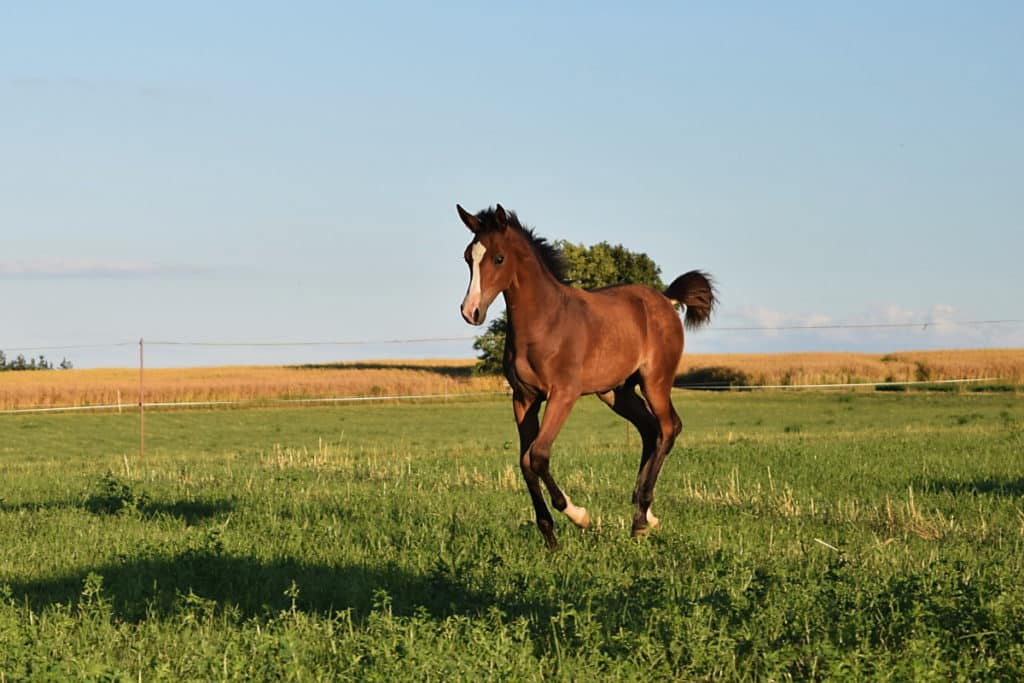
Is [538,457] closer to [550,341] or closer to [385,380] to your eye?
[550,341]

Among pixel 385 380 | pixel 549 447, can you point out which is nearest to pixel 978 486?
pixel 549 447

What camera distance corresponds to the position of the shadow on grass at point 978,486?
46.8 feet

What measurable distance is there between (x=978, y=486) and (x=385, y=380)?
1678 inches

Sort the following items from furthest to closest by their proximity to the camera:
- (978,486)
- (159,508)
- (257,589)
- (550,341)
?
(978,486) < (159,508) < (550,341) < (257,589)

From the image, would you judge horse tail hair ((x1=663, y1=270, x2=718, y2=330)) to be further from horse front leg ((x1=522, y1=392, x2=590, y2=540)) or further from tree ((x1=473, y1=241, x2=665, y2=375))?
tree ((x1=473, y1=241, x2=665, y2=375))

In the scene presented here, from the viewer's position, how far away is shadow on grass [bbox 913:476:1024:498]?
562 inches

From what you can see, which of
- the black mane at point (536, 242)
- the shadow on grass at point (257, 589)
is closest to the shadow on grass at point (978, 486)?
the black mane at point (536, 242)

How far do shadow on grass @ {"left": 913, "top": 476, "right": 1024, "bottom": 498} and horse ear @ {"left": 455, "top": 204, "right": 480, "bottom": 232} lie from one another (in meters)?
7.30

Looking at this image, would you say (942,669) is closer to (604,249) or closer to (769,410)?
(769,410)

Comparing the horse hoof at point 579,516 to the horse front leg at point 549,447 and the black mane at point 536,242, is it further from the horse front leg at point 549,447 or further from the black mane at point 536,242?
the black mane at point 536,242

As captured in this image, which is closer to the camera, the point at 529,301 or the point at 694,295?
the point at 529,301

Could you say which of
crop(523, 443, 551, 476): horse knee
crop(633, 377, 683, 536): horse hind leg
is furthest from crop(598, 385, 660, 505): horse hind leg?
crop(523, 443, 551, 476): horse knee

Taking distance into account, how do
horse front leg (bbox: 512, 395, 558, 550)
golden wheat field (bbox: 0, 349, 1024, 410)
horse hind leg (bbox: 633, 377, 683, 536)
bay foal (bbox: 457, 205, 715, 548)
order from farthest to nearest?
golden wheat field (bbox: 0, 349, 1024, 410), horse hind leg (bbox: 633, 377, 683, 536), bay foal (bbox: 457, 205, 715, 548), horse front leg (bbox: 512, 395, 558, 550)

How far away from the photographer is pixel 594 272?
202 ft
